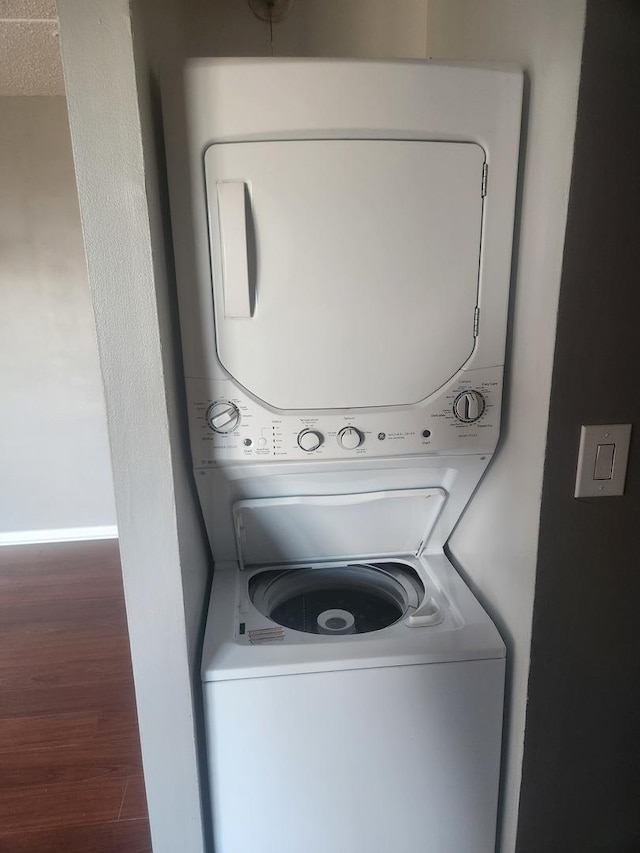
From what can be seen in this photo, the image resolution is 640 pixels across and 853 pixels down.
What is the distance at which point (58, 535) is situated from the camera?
3.30m

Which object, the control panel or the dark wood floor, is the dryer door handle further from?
the dark wood floor

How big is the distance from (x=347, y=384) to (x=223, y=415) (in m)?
0.26

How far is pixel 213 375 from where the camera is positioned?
3.80 ft

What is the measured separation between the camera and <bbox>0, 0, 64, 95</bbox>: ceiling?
78.8 inches

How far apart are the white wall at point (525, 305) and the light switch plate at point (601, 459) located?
0.24ft

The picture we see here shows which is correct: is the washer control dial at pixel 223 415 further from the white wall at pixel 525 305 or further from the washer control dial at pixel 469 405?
the white wall at pixel 525 305

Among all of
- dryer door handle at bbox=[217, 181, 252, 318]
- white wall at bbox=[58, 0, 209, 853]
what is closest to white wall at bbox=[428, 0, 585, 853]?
dryer door handle at bbox=[217, 181, 252, 318]

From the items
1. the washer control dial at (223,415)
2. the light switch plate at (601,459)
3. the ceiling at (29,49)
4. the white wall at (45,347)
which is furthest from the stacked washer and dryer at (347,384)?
the white wall at (45,347)

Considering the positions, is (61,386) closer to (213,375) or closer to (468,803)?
(213,375)

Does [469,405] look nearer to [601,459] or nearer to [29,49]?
[601,459]

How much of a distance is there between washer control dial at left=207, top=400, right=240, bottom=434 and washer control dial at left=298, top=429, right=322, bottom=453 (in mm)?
136

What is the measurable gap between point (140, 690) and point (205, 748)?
0.75 feet

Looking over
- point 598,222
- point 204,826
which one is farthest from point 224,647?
point 598,222

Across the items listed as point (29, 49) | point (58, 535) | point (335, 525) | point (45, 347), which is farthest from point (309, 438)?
point (58, 535)
